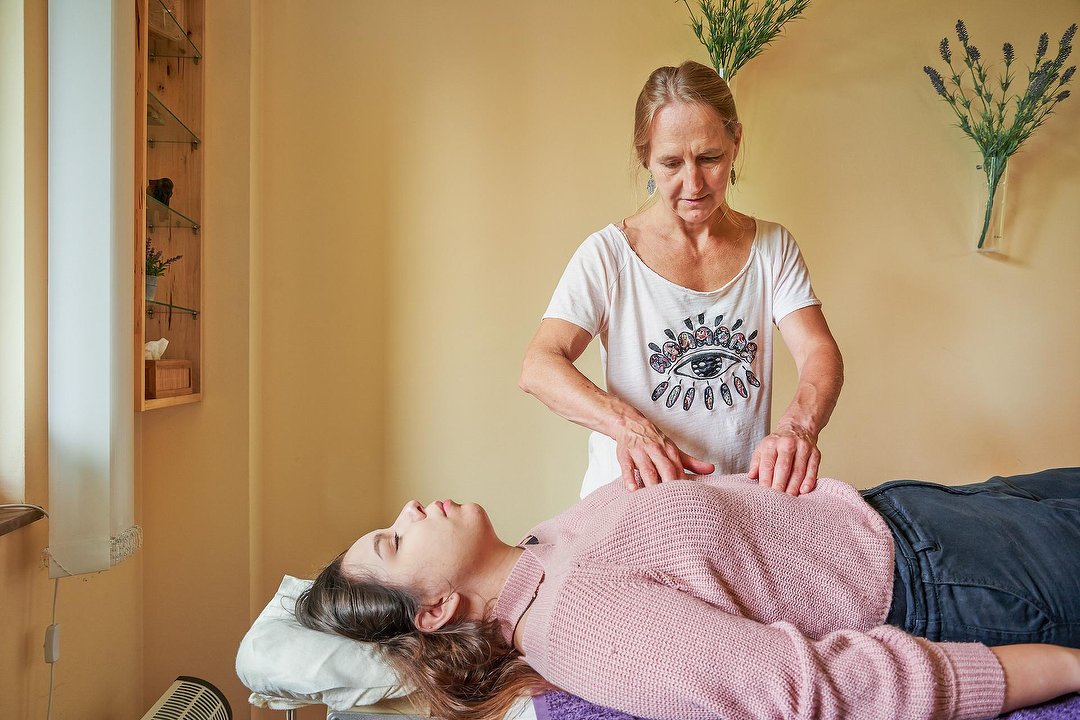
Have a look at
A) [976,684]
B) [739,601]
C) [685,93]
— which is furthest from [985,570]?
[685,93]

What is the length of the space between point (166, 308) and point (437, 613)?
1161 millimetres

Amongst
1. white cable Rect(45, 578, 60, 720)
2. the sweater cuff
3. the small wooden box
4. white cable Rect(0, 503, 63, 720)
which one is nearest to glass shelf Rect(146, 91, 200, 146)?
the small wooden box

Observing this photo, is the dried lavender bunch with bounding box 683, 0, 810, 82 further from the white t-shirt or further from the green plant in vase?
the white t-shirt

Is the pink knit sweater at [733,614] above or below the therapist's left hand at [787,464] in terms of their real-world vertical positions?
below

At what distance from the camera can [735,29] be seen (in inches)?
93.8

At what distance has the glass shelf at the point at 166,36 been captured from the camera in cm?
190

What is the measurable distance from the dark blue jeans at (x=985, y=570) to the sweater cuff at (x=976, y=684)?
0.14 meters

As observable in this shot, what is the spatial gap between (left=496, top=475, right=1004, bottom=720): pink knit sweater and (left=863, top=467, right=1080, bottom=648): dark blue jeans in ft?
0.16

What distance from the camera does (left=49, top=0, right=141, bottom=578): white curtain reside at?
1.44 metres

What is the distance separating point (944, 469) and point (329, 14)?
255cm

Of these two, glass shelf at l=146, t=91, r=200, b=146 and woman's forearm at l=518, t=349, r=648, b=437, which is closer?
woman's forearm at l=518, t=349, r=648, b=437

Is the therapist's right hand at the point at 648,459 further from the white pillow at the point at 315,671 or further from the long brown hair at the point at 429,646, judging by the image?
the white pillow at the point at 315,671

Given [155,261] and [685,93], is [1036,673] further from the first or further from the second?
[155,261]

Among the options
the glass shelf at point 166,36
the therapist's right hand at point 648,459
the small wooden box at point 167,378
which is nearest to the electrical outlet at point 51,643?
the small wooden box at point 167,378
